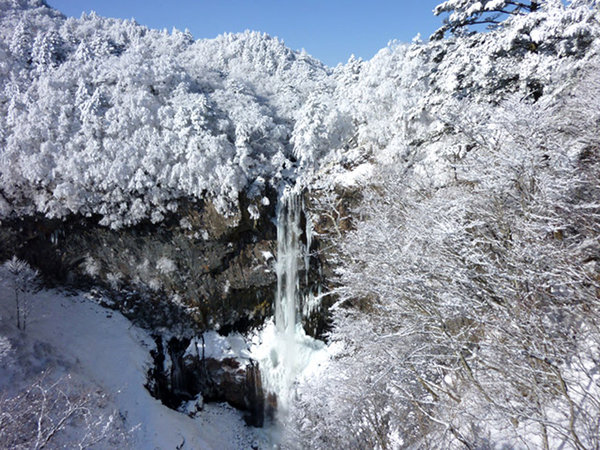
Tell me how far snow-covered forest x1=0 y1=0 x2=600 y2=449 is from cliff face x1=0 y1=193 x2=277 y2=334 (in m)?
0.18

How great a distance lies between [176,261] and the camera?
17.8 meters

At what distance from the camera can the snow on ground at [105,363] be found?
1259 centimetres

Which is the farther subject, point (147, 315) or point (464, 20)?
point (147, 315)

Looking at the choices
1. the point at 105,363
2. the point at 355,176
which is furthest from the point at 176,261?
the point at 355,176

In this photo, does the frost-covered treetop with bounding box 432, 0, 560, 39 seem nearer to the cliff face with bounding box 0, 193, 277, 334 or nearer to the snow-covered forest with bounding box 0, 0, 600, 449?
the snow-covered forest with bounding box 0, 0, 600, 449

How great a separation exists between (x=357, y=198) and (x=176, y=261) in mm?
10734

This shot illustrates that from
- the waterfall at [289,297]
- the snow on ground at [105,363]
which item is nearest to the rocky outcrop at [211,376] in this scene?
the snow on ground at [105,363]

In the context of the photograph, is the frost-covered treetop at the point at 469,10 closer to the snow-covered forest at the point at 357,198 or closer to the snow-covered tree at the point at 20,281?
the snow-covered forest at the point at 357,198

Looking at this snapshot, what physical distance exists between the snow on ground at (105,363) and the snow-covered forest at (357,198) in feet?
0.66

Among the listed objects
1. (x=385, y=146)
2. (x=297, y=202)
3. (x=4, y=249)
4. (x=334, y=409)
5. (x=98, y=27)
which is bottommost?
(x=334, y=409)

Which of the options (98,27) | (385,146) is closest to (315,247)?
(385,146)

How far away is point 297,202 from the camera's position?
18156mm

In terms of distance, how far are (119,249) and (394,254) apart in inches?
625

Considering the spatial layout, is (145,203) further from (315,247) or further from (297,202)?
Result: (315,247)
